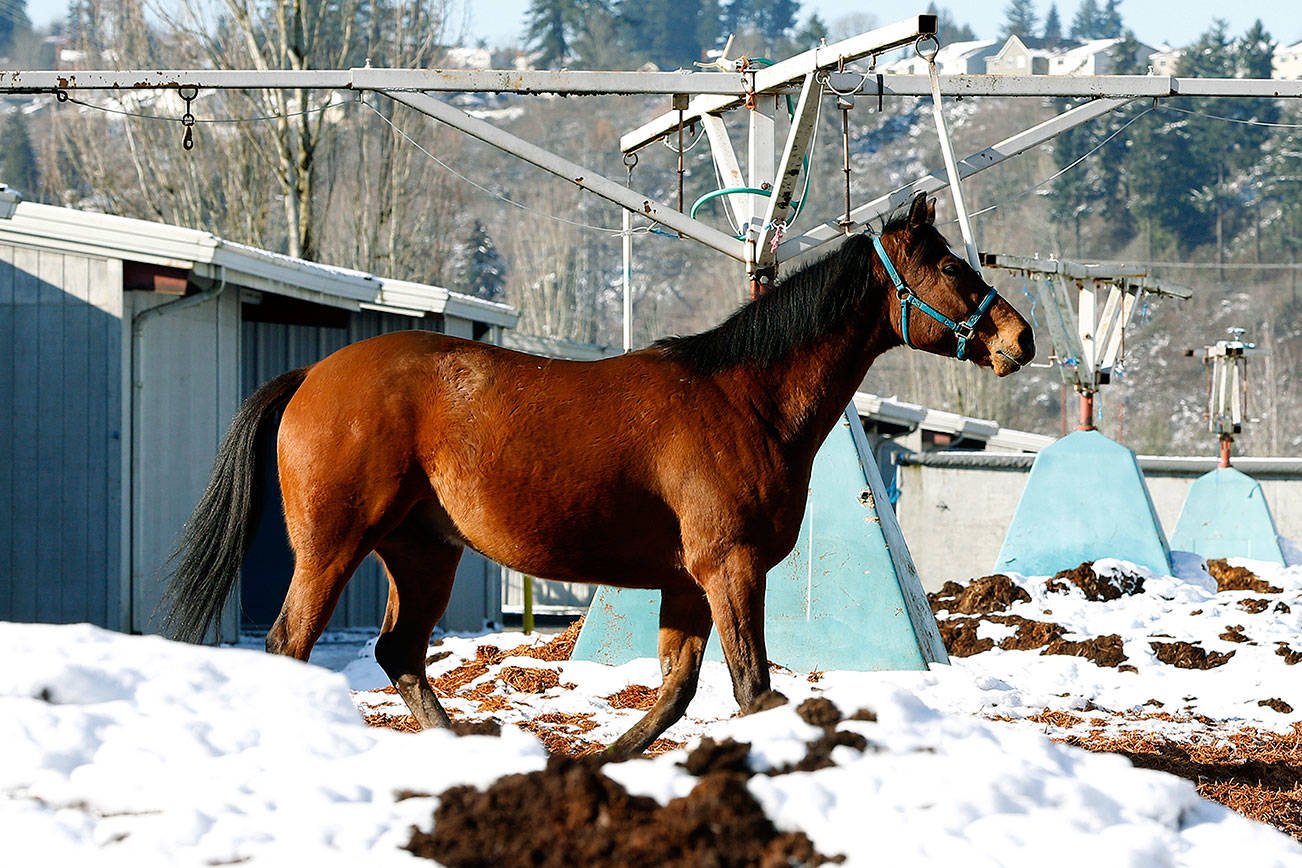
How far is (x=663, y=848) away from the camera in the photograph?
2.62m

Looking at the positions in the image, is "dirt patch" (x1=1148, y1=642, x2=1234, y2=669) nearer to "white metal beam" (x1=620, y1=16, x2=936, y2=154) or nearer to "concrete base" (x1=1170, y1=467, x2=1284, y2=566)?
"white metal beam" (x1=620, y1=16, x2=936, y2=154)

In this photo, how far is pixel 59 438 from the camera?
10.4 metres

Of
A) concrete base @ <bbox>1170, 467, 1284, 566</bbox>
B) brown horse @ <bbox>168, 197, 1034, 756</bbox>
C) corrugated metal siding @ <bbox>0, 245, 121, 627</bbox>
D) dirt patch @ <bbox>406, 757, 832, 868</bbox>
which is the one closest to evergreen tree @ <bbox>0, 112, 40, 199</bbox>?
corrugated metal siding @ <bbox>0, 245, 121, 627</bbox>

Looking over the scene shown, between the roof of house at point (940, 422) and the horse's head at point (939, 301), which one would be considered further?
the roof of house at point (940, 422)

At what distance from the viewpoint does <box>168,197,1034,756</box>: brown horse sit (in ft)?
14.6

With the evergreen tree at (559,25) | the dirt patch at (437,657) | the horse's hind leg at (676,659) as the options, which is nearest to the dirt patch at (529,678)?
the dirt patch at (437,657)

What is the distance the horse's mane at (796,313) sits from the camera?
4.71m

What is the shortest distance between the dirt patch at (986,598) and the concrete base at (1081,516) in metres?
1.49

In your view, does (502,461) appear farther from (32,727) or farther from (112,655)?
(32,727)

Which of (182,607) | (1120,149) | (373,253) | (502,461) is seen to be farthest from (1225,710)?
(1120,149)

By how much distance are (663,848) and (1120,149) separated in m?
70.8

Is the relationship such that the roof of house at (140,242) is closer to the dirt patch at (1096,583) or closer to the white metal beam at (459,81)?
the white metal beam at (459,81)

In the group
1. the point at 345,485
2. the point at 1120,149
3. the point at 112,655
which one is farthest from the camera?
the point at 1120,149

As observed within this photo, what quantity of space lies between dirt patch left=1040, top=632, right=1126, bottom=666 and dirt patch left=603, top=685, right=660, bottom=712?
9.35 feet
